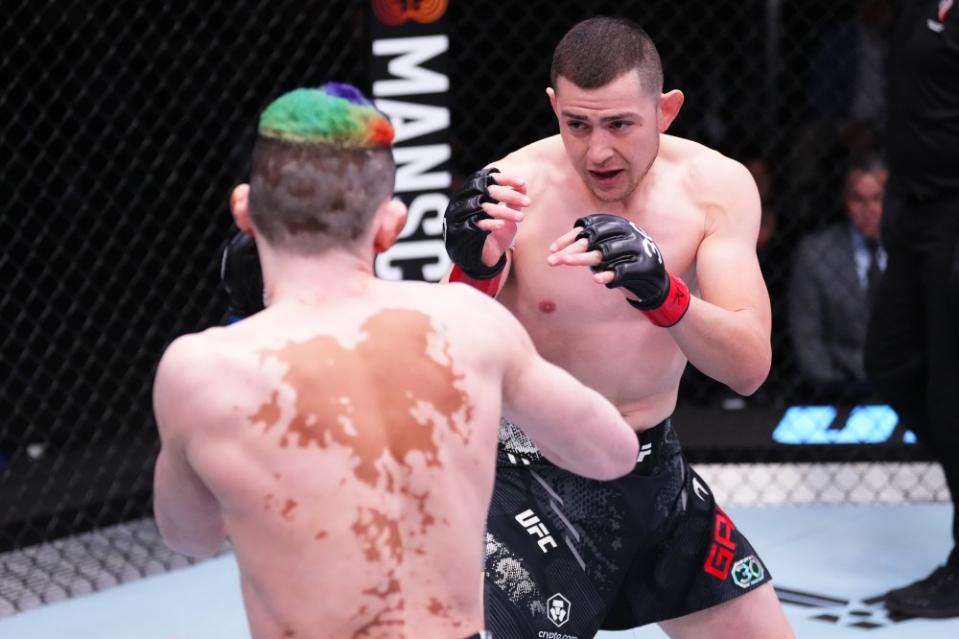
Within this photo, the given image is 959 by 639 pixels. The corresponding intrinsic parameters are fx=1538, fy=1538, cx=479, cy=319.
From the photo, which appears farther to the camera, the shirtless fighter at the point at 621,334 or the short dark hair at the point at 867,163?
the short dark hair at the point at 867,163

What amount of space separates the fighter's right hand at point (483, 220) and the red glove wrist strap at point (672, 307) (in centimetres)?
25

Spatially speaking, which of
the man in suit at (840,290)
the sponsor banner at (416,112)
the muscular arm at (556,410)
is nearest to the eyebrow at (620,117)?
the muscular arm at (556,410)

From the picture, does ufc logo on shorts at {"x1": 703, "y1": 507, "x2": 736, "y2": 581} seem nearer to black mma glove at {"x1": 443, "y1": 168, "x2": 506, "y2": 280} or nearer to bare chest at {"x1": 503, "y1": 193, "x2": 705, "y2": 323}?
bare chest at {"x1": 503, "y1": 193, "x2": 705, "y2": 323}

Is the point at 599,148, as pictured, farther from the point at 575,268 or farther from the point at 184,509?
the point at 184,509

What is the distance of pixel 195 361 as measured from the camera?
63.9 inches

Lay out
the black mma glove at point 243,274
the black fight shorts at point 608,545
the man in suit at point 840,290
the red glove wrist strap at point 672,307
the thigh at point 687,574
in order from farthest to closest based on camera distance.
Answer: the man in suit at point 840,290 → the thigh at point 687,574 → the black fight shorts at point 608,545 → the red glove wrist strap at point 672,307 → the black mma glove at point 243,274

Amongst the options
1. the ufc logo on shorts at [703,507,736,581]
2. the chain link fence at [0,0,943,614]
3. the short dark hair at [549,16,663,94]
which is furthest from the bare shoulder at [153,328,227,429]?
the chain link fence at [0,0,943,614]

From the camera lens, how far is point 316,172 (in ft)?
5.41

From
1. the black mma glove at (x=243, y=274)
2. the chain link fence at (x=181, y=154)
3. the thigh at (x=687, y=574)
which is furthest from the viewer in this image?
the chain link fence at (x=181, y=154)

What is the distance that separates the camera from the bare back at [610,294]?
2.55 metres

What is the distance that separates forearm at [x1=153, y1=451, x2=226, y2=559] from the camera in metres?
1.69

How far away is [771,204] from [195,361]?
3.65 metres

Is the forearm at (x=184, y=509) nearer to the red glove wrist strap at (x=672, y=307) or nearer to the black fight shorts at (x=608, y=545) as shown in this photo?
the black fight shorts at (x=608, y=545)

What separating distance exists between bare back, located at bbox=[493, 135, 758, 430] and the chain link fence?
5.95ft
